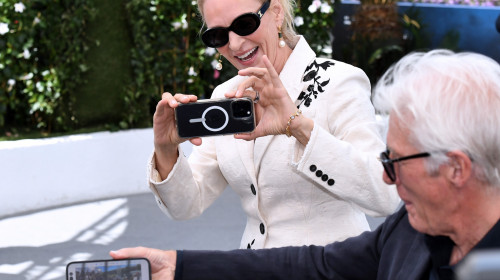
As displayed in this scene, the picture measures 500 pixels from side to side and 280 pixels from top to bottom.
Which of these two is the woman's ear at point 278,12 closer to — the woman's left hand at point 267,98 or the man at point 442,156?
the woman's left hand at point 267,98

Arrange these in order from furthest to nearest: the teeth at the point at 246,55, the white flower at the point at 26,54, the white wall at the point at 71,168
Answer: the white flower at the point at 26,54, the white wall at the point at 71,168, the teeth at the point at 246,55

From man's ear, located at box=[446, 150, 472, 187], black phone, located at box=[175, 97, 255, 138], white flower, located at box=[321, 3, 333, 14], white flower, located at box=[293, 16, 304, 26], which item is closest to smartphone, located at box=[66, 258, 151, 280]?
black phone, located at box=[175, 97, 255, 138]

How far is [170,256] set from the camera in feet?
7.59

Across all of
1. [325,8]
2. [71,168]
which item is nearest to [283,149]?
[71,168]

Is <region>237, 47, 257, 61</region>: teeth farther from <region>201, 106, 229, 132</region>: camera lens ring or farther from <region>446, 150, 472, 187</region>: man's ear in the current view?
<region>446, 150, 472, 187</region>: man's ear

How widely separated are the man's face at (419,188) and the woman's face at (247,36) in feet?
2.95

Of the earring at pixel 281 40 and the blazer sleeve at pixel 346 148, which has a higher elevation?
the earring at pixel 281 40

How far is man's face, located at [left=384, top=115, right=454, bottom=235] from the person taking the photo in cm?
175

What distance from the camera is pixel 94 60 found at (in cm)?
698

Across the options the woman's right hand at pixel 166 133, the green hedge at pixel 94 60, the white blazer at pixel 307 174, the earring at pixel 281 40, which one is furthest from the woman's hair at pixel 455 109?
the green hedge at pixel 94 60

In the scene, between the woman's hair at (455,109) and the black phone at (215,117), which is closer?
the woman's hair at (455,109)

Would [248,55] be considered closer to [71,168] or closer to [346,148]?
Answer: [346,148]

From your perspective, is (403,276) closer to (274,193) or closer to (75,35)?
(274,193)

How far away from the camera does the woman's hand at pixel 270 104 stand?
7.33ft
